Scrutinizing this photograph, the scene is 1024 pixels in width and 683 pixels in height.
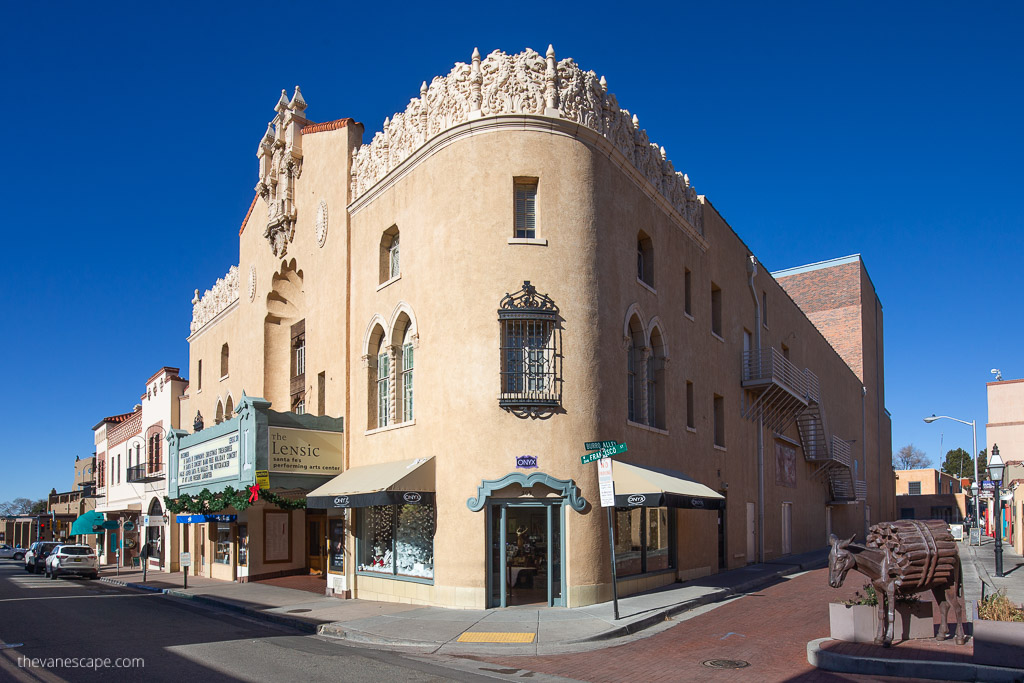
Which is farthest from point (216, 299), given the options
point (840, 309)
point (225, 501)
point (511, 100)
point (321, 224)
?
point (840, 309)

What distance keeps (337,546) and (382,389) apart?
4.38 meters

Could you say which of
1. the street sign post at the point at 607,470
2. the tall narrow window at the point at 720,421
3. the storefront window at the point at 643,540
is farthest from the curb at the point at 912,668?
the tall narrow window at the point at 720,421

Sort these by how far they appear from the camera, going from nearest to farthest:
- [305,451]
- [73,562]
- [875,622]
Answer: [875,622] → [305,451] → [73,562]

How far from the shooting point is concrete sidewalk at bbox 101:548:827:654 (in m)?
13.4

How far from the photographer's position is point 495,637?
13.7 metres

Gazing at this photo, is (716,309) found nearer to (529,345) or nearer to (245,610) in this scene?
(529,345)

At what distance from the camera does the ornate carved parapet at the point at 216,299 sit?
3247 cm

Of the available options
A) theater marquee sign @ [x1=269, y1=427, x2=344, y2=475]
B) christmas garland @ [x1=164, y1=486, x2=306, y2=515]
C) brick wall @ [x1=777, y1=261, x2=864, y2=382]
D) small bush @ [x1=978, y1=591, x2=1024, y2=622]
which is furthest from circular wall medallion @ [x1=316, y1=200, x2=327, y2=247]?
brick wall @ [x1=777, y1=261, x2=864, y2=382]

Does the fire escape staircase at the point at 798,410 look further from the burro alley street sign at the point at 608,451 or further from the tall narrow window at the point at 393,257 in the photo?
the burro alley street sign at the point at 608,451

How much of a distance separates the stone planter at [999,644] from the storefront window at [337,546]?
15.3 m

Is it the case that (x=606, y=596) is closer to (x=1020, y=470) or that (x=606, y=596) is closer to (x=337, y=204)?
(x=337, y=204)

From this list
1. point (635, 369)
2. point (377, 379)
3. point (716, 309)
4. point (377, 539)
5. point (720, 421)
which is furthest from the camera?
point (716, 309)

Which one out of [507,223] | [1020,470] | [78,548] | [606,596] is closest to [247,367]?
[78,548]

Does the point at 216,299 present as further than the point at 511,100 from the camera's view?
Yes
